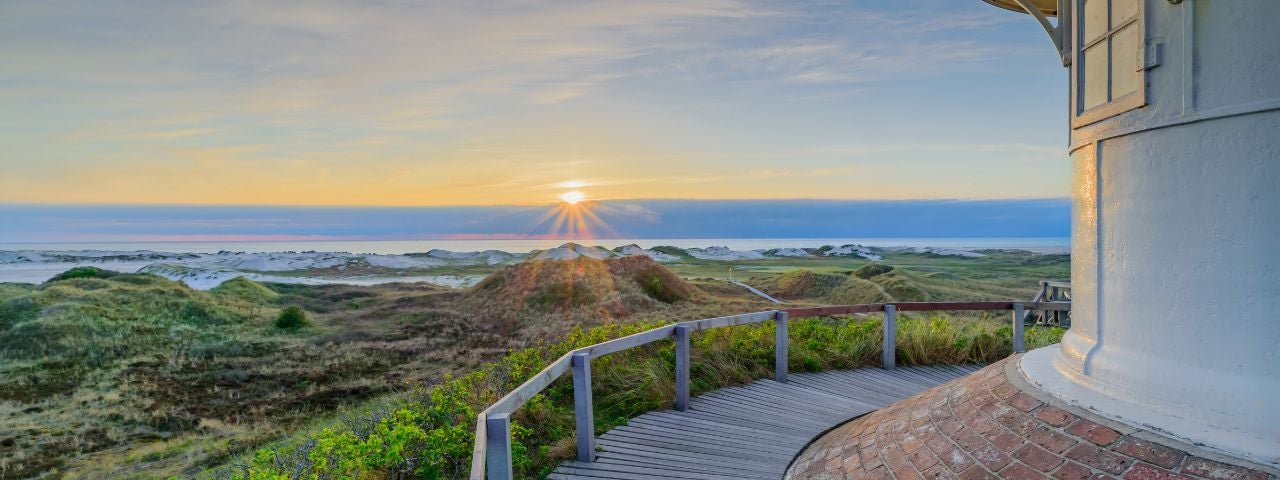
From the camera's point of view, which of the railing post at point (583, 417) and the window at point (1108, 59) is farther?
the railing post at point (583, 417)

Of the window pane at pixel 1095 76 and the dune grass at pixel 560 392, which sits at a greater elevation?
the window pane at pixel 1095 76

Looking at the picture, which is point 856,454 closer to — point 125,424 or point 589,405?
point 589,405

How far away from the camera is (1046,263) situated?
52.2m

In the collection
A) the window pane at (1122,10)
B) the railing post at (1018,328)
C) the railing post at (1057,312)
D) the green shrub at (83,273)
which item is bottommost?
the railing post at (1057,312)

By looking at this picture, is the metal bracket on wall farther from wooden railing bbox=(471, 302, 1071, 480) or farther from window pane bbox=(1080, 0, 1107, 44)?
wooden railing bbox=(471, 302, 1071, 480)

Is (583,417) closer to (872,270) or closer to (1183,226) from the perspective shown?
(1183,226)

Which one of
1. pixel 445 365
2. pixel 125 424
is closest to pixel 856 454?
pixel 125 424

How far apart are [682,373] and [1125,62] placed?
13.8 ft

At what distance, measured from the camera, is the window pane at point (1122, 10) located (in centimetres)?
379

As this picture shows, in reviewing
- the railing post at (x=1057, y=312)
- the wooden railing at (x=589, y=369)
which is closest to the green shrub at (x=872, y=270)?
the railing post at (x=1057, y=312)

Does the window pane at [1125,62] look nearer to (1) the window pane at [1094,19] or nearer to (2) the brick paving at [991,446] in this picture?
(1) the window pane at [1094,19]

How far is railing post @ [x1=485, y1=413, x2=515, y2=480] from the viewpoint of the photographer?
11.8ft

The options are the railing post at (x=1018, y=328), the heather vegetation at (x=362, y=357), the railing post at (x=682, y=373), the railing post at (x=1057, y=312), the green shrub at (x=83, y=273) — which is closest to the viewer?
the heather vegetation at (x=362, y=357)

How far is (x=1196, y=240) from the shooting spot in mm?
3389
